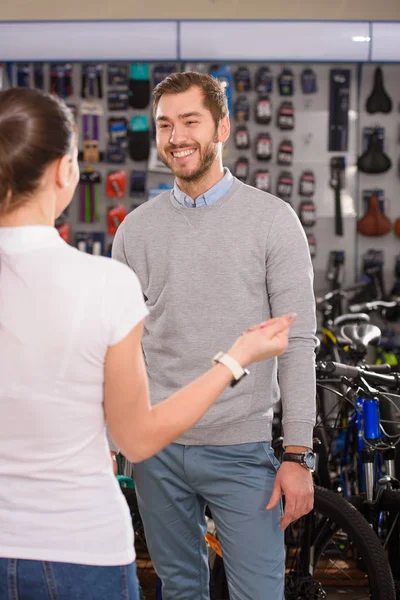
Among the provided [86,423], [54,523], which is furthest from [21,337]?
[54,523]

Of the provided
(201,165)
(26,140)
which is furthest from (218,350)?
(26,140)

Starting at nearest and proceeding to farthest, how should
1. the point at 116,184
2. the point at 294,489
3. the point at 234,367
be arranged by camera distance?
the point at 234,367 < the point at 294,489 < the point at 116,184

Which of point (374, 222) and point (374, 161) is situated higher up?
point (374, 161)

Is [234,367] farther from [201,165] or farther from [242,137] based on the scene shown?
[242,137]

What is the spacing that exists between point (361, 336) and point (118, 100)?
3.23m

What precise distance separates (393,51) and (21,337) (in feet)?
16.9

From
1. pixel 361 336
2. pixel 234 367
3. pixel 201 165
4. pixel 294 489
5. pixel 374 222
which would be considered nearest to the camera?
pixel 234 367

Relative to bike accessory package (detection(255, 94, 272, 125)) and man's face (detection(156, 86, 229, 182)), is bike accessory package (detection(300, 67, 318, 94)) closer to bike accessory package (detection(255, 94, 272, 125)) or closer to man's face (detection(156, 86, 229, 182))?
bike accessory package (detection(255, 94, 272, 125))

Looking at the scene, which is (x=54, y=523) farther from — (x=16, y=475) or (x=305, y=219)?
(x=305, y=219)

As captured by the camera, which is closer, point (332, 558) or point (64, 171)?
point (64, 171)

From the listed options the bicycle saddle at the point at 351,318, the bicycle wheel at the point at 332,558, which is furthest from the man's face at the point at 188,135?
the bicycle saddle at the point at 351,318

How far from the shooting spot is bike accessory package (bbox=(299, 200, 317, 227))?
591cm

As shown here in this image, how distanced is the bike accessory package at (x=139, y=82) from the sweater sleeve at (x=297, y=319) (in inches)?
163

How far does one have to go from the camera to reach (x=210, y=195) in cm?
211
